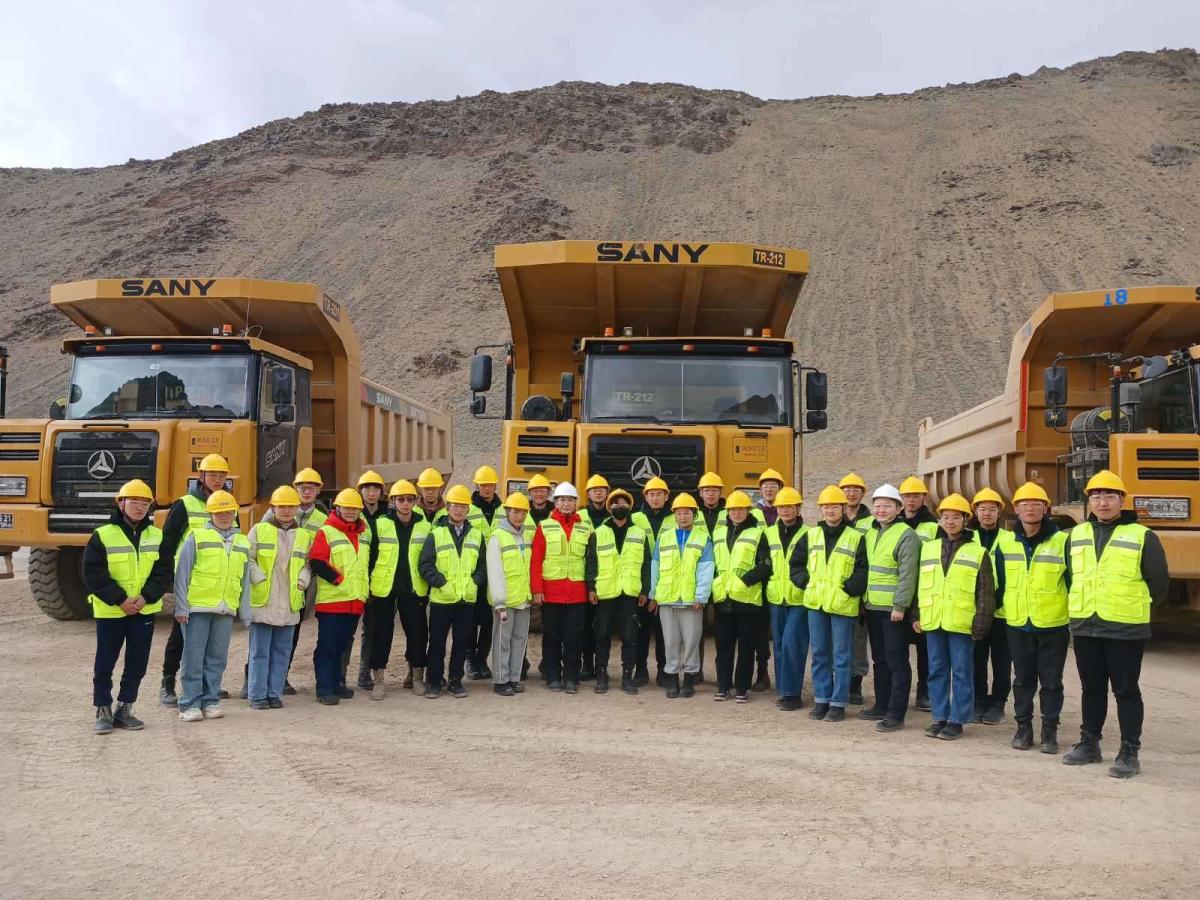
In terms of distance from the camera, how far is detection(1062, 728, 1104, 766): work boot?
5.79 meters

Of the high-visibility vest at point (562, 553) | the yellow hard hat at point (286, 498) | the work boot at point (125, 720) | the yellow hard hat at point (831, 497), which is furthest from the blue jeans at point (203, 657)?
the yellow hard hat at point (831, 497)

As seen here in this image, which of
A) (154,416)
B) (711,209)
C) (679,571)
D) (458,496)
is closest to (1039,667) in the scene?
(679,571)

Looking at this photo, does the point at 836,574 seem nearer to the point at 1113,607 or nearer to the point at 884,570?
the point at 884,570

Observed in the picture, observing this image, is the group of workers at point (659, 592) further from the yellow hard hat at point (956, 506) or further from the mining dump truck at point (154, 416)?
the mining dump truck at point (154, 416)

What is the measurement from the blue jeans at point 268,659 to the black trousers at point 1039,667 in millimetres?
4681

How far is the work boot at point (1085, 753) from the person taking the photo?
5.79m

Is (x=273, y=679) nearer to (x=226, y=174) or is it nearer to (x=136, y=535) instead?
(x=136, y=535)

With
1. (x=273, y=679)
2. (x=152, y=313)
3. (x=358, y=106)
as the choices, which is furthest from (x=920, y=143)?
(x=273, y=679)

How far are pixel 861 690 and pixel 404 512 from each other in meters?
3.63

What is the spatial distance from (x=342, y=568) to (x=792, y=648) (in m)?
3.13

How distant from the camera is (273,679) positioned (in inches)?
281

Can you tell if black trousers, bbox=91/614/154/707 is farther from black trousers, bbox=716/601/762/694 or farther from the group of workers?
black trousers, bbox=716/601/762/694

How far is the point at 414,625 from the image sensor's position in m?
7.68

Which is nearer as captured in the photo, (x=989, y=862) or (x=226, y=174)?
(x=989, y=862)
